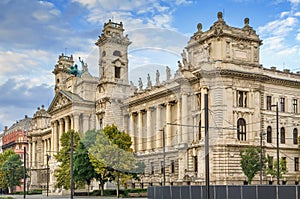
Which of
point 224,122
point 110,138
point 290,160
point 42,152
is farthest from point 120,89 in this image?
point 42,152

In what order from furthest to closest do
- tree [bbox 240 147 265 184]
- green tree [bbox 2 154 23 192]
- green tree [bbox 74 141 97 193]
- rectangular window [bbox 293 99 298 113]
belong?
green tree [bbox 2 154 23 192] → rectangular window [bbox 293 99 298 113] → green tree [bbox 74 141 97 193] → tree [bbox 240 147 265 184]

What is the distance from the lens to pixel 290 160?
84.2m

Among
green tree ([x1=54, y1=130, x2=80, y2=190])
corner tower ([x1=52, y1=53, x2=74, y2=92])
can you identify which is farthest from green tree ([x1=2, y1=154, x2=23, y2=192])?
green tree ([x1=54, y1=130, x2=80, y2=190])

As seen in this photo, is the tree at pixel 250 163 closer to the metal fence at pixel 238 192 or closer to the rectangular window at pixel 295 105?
the rectangular window at pixel 295 105

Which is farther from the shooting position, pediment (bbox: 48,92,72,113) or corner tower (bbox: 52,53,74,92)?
corner tower (bbox: 52,53,74,92)

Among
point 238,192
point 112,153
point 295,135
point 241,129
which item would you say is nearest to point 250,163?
point 241,129

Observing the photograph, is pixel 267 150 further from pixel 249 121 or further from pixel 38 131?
pixel 38 131

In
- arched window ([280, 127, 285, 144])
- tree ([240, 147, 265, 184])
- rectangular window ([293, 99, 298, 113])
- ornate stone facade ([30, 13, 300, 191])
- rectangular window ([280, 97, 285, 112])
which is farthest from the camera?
rectangular window ([293, 99, 298, 113])

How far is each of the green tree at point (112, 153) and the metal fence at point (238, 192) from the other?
198 inches

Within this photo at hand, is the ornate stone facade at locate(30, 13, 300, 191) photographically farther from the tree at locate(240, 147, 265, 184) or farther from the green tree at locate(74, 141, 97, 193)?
the green tree at locate(74, 141, 97, 193)

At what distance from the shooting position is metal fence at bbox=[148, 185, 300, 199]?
1305 inches

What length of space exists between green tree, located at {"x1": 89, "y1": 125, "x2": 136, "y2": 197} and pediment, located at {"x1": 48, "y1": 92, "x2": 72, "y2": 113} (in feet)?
152

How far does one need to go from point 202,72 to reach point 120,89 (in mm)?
41308

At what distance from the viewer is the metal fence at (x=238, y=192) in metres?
33.2
